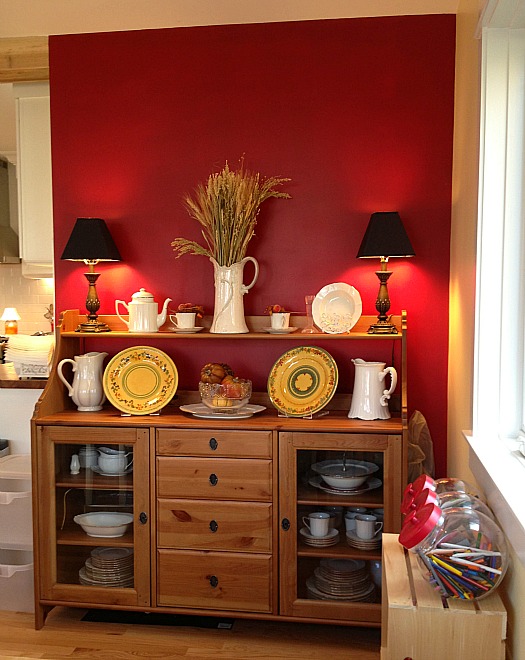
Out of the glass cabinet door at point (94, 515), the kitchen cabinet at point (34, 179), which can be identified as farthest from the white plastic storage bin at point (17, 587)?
the kitchen cabinet at point (34, 179)

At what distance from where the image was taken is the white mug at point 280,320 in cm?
302

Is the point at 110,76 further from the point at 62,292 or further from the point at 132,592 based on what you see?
the point at 132,592

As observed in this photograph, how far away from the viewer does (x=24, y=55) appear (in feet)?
11.0

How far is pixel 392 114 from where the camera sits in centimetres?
309

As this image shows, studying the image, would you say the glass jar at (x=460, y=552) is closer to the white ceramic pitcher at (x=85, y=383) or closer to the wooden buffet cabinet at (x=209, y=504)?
the wooden buffet cabinet at (x=209, y=504)

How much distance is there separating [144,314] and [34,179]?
1.15 meters

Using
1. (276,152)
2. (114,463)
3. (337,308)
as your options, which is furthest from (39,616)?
(276,152)

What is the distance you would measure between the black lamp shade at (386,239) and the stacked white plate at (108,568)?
153 cm

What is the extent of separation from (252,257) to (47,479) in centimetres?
123

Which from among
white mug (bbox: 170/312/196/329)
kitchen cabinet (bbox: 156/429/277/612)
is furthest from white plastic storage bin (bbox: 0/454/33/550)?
white mug (bbox: 170/312/196/329)

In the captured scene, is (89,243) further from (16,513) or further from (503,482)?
(503,482)

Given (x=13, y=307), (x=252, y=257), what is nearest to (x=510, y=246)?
(x=252, y=257)

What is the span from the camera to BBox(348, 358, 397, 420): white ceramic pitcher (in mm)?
2906

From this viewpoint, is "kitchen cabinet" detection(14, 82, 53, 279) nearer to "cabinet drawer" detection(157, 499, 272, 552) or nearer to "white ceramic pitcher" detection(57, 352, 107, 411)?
"white ceramic pitcher" detection(57, 352, 107, 411)
